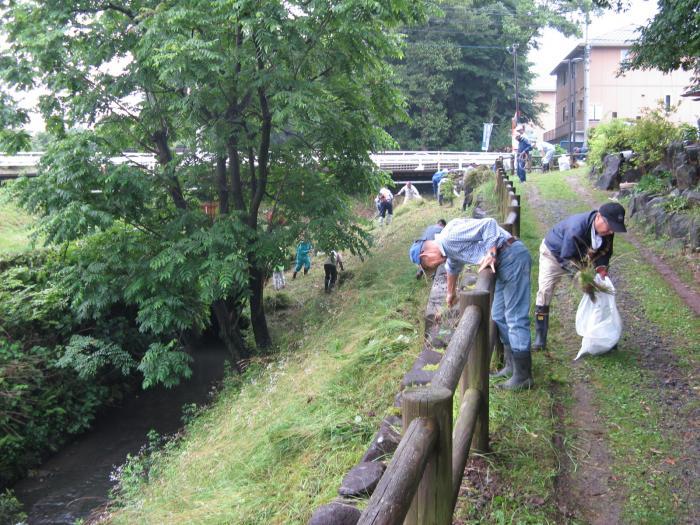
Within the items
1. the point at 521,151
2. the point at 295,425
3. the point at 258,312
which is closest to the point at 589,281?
the point at 295,425

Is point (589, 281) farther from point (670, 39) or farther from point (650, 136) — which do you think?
point (650, 136)

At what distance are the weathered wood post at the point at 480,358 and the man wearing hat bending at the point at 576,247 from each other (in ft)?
7.36

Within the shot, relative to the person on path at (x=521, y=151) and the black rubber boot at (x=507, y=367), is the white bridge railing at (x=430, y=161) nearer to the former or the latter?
the person on path at (x=521, y=151)

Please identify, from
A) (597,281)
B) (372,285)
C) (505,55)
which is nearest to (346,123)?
(372,285)

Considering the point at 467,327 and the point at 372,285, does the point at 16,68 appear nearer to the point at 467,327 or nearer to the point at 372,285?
the point at 372,285

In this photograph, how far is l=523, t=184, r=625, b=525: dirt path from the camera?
12.5 feet

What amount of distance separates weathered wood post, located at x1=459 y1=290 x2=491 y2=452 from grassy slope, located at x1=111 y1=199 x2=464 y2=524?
1.48 metres

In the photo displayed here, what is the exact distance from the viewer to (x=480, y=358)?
4.03 metres

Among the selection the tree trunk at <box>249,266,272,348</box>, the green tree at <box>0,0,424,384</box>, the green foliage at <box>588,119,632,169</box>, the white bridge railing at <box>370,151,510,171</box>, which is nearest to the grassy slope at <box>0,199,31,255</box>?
the green tree at <box>0,0,424,384</box>

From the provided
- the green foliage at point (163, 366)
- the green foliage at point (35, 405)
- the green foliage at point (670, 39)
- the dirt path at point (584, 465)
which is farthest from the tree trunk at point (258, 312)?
the green foliage at point (670, 39)

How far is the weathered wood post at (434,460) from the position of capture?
2607 mm

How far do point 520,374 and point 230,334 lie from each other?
9510 mm

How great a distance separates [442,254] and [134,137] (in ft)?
31.4

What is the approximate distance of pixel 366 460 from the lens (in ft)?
15.3
